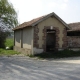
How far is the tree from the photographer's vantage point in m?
28.4

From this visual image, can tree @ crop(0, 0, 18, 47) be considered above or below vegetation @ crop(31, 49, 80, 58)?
above

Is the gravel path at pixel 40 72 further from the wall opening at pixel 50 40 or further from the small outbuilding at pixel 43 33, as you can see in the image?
the wall opening at pixel 50 40

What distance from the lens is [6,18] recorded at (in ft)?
95.3

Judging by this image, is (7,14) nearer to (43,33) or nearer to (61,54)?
(43,33)

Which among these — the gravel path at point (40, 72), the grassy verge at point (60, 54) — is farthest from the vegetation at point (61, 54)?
the gravel path at point (40, 72)

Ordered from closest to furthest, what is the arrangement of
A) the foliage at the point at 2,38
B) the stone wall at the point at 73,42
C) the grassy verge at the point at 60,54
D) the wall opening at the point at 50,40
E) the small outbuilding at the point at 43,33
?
the grassy verge at the point at 60,54 → the small outbuilding at the point at 43,33 → the stone wall at the point at 73,42 → the wall opening at the point at 50,40 → the foliage at the point at 2,38

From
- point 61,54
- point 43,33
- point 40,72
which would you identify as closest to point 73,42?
point 61,54

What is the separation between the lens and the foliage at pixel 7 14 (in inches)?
1114

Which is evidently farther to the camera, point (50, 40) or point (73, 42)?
point (50, 40)

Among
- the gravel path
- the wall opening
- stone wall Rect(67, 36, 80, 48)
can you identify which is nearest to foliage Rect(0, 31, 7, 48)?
the wall opening

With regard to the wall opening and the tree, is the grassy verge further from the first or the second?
the tree

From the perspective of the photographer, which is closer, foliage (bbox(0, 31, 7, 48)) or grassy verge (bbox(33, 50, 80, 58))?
grassy verge (bbox(33, 50, 80, 58))

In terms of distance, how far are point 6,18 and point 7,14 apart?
678 millimetres

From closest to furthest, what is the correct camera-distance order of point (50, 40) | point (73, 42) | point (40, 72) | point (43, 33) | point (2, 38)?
point (40, 72) < point (43, 33) < point (73, 42) < point (50, 40) < point (2, 38)
